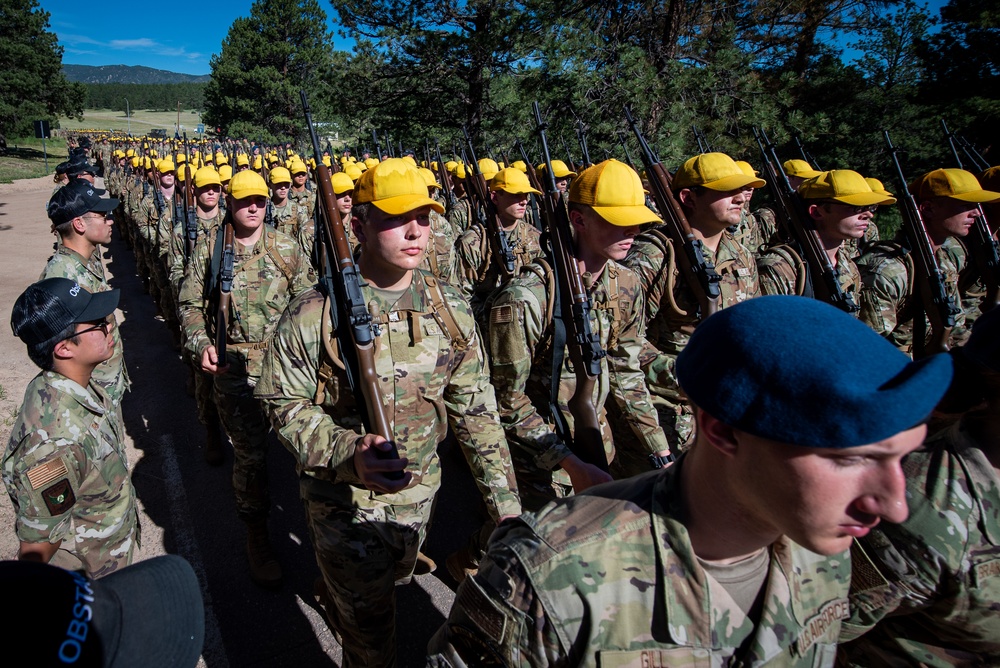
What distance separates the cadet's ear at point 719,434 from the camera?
113 cm

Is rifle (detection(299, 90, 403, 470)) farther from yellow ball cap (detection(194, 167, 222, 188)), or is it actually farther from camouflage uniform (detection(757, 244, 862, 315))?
yellow ball cap (detection(194, 167, 222, 188))

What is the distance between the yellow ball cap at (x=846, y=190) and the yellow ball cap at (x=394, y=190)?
3.38 m

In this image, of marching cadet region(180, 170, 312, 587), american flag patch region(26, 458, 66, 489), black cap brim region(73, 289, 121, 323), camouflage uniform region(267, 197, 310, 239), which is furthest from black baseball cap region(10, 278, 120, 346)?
camouflage uniform region(267, 197, 310, 239)

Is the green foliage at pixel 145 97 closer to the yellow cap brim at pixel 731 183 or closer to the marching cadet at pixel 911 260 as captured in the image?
the yellow cap brim at pixel 731 183

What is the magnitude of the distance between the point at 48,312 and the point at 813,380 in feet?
9.76

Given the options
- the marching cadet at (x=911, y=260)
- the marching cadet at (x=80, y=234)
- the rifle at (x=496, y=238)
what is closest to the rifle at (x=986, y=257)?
the marching cadet at (x=911, y=260)

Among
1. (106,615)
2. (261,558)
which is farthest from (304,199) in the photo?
(106,615)

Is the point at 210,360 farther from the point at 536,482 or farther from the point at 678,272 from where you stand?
the point at 678,272

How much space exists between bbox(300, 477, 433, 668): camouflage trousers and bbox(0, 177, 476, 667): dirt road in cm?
78

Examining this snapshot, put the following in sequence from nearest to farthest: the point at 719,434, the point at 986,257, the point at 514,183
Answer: the point at 719,434 → the point at 986,257 → the point at 514,183

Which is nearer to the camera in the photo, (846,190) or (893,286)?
(846,190)

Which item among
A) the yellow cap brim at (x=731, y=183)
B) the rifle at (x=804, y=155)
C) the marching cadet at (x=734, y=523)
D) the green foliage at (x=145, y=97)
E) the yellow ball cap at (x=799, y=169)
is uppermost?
the green foliage at (x=145, y=97)

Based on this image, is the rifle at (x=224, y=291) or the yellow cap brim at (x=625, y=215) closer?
the yellow cap brim at (x=625, y=215)

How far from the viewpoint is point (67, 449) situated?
2354 millimetres
